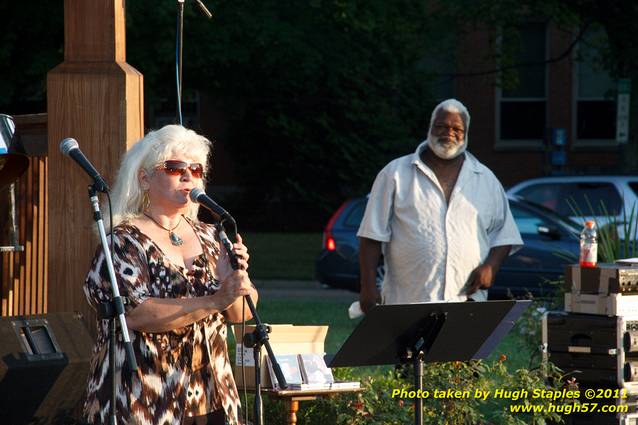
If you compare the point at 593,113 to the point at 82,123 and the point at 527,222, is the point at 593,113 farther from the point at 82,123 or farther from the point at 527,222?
the point at 82,123

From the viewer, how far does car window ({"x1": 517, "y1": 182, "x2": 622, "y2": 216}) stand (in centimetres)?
1744

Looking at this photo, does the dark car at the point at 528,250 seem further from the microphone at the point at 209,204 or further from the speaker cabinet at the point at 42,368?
the microphone at the point at 209,204

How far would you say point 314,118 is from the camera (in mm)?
27859

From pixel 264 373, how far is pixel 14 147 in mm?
1646

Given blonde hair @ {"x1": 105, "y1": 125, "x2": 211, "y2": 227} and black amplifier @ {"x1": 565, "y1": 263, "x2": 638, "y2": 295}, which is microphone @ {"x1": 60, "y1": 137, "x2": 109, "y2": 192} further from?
black amplifier @ {"x1": 565, "y1": 263, "x2": 638, "y2": 295}

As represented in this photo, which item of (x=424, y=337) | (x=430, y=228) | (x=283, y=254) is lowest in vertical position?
(x=283, y=254)

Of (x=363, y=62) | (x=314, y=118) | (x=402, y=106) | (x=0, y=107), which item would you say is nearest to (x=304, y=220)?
(x=314, y=118)

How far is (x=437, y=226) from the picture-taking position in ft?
23.1

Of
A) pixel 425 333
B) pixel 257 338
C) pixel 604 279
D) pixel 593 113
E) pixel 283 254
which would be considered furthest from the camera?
pixel 593 113

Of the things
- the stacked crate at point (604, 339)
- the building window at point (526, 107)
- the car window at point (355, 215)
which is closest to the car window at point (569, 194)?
the car window at point (355, 215)

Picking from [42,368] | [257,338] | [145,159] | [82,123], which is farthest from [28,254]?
[257,338]

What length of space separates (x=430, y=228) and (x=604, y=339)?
1.32m

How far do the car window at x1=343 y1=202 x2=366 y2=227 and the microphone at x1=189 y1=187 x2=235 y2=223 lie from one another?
1198 cm

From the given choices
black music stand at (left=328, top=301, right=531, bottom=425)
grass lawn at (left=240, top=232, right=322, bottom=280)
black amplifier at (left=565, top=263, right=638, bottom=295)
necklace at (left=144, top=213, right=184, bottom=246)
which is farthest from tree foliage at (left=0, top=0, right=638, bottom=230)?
necklace at (left=144, top=213, right=184, bottom=246)
